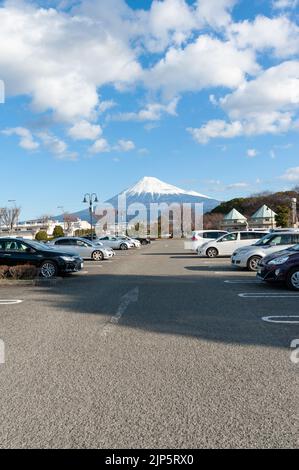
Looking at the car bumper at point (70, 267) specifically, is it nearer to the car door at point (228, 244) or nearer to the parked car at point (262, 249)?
the parked car at point (262, 249)

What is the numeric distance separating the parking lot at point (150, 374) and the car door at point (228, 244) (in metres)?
15.5

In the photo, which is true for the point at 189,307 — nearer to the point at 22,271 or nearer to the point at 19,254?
the point at 22,271

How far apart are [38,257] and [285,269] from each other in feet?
28.1

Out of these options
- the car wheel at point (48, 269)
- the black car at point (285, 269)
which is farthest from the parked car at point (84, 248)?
the black car at point (285, 269)

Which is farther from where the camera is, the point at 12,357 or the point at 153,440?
the point at 12,357

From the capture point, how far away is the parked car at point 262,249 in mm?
17578

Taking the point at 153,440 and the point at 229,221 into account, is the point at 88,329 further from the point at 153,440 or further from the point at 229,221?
the point at 229,221

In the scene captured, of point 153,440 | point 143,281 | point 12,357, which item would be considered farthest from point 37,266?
point 153,440

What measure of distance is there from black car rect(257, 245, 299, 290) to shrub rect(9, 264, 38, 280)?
746 cm

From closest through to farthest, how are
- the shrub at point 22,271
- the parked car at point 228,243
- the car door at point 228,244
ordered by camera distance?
1. the shrub at point 22,271
2. the parked car at point 228,243
3. the car door at point 228,244

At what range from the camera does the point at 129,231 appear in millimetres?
93875

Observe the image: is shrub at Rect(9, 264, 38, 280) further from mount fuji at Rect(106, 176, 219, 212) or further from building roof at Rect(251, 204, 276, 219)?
mount fuji at Rect(106, 176, 219, 212)

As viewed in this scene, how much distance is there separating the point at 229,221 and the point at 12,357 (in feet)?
353

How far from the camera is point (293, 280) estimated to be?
11.6m
